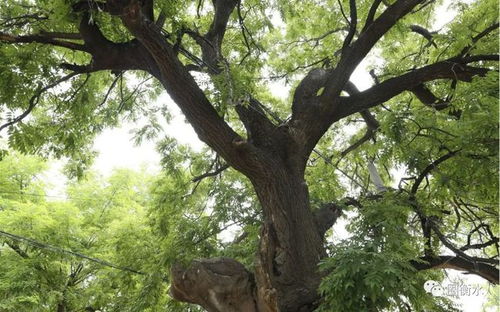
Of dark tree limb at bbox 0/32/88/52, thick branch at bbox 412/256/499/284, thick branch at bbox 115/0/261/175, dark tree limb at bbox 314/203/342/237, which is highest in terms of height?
dark tree limb at bbox 0/32/88/52

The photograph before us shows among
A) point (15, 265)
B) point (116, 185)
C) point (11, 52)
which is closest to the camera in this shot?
point (11, 52)

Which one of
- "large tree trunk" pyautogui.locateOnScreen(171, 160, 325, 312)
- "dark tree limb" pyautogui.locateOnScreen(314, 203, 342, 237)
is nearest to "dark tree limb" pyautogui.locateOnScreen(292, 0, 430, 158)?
"large tree trunk" pyautogui.locateOnScreen(171, 160, 325, 312)

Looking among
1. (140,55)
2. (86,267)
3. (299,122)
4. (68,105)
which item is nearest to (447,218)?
(299,122)

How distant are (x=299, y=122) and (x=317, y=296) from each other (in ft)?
5.99

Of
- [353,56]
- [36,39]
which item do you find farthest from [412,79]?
[36,39]

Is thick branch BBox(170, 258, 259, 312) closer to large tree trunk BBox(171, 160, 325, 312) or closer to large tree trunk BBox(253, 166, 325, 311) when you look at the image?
large tree trunk BBox(171, 160, 325, 312)

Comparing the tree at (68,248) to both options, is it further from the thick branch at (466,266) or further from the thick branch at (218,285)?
the thick branch at (466,266)

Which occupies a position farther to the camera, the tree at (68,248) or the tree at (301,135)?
the tree at (68,248)

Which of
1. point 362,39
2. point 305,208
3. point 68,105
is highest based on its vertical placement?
point 68,105

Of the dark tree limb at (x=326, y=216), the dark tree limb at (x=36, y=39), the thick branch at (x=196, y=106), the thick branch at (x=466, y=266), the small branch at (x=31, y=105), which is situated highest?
the dark tree limb at (x=36, y=39)

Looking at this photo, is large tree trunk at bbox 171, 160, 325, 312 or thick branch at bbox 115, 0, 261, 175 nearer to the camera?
thick branch at bbox 115, 0, 261, 175

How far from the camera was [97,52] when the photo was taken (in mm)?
3842

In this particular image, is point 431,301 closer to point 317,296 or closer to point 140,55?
point 317,296

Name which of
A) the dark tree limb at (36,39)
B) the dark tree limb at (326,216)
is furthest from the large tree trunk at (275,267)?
the dark tree limb at (36,39)
